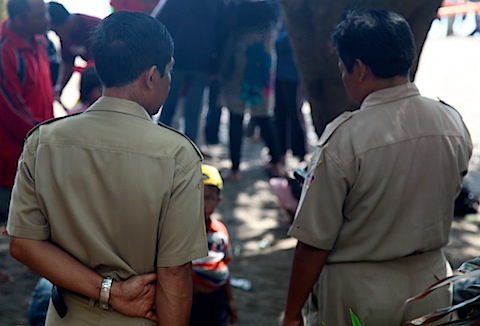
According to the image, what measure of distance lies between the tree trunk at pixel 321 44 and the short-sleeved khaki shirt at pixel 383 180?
1.25 metres

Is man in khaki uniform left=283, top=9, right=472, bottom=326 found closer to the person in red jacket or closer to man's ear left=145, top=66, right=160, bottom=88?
man's ear left=145, top=66, right=160, bottom=88

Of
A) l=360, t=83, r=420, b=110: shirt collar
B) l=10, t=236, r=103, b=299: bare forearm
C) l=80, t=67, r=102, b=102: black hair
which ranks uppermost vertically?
l=360, t=83, r=420, b=110: shirt collar

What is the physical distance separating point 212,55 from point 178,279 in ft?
14.4

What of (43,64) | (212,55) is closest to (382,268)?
(43,64)

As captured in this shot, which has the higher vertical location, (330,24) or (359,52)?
(359,52)

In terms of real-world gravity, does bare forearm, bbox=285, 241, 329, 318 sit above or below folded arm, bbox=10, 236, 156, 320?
below

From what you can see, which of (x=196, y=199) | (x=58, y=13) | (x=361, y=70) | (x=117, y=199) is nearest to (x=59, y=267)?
(x=117, y=199)

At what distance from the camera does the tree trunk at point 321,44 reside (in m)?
3.65

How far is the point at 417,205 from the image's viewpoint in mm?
2449

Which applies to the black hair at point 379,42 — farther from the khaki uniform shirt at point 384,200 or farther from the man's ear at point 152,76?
the man's ear at point 152,76

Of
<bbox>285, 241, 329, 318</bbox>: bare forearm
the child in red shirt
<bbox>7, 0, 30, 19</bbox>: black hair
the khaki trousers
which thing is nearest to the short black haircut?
<bbox>285, 241, 329, 318</bbox>: bare forearm

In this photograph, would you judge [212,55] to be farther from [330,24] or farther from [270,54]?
[330,24]

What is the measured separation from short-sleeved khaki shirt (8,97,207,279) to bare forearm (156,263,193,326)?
0.04 meters

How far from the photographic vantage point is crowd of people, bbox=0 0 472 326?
6.67 ft
